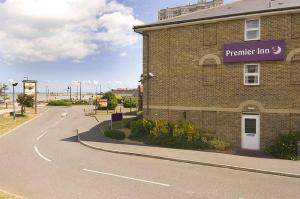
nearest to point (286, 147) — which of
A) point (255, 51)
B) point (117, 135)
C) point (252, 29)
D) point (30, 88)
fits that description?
point (255, 51)

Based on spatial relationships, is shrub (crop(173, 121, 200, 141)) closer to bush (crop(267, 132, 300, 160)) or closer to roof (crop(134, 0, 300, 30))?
bush (crop(267, 132, 300, 160))

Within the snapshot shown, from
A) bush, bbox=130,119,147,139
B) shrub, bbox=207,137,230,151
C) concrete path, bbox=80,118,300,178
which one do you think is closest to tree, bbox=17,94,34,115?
concrete path, bbox=80,118,300,178

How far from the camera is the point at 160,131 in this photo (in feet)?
71.4

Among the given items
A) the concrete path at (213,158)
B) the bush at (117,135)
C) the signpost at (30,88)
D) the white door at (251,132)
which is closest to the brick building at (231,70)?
the white door at (251,132)

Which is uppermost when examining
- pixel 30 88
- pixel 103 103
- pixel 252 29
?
pixel 252 29

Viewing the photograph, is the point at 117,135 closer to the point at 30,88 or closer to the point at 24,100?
the point at 24,100

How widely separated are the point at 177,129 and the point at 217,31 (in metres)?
6.86

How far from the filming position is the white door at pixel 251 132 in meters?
19.5

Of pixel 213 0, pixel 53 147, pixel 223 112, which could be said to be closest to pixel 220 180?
pixel 223 112

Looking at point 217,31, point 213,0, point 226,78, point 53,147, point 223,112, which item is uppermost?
point 213,0

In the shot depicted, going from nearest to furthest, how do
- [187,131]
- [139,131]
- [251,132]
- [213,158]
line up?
[213,158] < [251,132] < [187,131] < [139,131]

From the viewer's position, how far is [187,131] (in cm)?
2064

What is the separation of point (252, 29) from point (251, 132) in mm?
6298

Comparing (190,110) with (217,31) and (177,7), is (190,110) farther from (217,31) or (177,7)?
(177,7)
